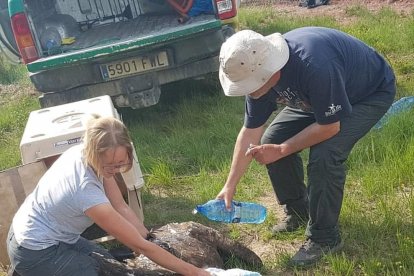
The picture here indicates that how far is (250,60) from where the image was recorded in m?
2.54

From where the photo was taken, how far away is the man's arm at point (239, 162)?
307cm

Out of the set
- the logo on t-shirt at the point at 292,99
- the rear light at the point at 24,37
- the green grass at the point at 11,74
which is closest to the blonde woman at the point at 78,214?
the logo on t-shirt at the point at 292,99

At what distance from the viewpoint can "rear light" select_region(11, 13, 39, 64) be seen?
511 centimetres

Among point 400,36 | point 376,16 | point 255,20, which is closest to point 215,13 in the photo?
point 400,36

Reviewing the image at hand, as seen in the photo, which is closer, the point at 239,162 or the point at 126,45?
the point at 239,162

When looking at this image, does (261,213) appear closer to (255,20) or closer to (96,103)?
(96,103)

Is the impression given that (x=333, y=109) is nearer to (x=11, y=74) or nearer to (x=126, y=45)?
(x=126, y=45)

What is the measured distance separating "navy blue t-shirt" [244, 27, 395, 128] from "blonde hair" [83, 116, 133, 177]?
862 millimetres

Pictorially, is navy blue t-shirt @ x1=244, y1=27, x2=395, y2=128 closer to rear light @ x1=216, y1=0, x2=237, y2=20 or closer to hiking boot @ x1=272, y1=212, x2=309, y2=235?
hiking boot @ x1=272, y1=212, x2=309, y2=235

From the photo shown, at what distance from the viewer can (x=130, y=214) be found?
9.43 feet

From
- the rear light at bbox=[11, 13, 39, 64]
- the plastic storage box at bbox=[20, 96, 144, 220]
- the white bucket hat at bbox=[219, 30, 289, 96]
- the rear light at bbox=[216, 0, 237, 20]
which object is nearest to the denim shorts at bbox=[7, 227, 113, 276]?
the plastic storage box at bbox=[20, 96, 144, 220]

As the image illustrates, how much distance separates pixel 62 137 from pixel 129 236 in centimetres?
103

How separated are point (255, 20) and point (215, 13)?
414cm

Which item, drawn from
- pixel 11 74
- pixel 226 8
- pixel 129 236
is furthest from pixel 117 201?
pixel 11 74
